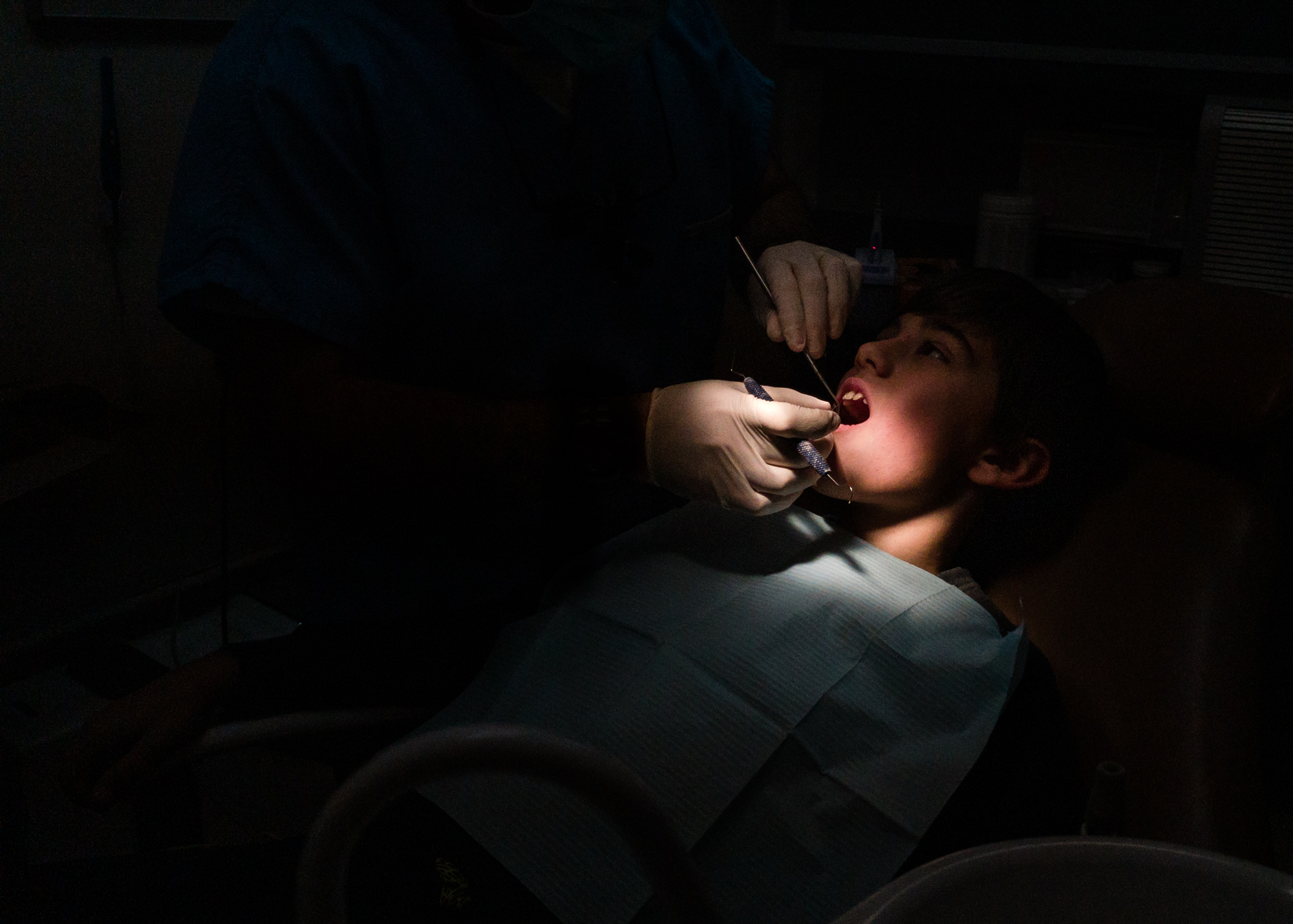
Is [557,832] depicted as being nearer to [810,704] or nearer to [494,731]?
[810,704]

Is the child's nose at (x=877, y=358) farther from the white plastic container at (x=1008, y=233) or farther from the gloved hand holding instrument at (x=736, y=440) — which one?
the white plastic container at (x=1008, y=233)

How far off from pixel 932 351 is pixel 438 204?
47 cm

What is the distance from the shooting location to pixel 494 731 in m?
0.41

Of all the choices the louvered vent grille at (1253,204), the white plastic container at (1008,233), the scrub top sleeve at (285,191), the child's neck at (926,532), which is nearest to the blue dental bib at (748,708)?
the child's neck at (926,532)

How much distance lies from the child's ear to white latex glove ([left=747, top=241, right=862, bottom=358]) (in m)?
0.19

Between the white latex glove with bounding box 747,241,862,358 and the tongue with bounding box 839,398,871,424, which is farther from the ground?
the white latex glove with bounding box 747,241,862,358

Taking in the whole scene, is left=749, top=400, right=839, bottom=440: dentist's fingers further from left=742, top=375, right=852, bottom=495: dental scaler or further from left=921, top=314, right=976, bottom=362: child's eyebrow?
left=921, top=314, right=976, bottom=362: child's eyebrow

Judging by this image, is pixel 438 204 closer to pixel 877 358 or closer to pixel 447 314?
pixel 447 314

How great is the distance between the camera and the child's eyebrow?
955mm

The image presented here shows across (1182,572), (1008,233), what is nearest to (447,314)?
(1182,572)

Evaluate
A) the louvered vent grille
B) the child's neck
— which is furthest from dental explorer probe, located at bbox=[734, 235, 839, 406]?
the louvered vent grille

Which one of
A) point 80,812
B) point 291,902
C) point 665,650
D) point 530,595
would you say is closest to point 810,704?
point 665,650

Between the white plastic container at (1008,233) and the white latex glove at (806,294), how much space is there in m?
0.51

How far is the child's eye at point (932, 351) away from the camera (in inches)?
37.6
